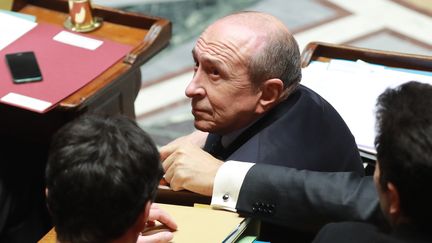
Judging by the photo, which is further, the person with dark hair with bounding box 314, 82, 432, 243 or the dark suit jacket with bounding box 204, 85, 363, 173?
the dark suit jacket with bounding box 204, 85, 363, 173

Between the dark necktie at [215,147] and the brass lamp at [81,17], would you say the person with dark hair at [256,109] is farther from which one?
the brass lamp at [81,17]

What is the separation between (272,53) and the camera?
1.99 meters

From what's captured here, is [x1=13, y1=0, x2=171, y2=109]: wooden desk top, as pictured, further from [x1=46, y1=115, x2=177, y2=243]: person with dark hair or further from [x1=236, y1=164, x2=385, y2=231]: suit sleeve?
[x1=46, y1=115, x2=177, y2=243]: person with dark hair

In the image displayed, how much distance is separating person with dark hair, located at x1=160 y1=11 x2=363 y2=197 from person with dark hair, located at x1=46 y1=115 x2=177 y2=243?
536 mm

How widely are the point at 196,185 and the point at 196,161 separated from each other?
0.07 m

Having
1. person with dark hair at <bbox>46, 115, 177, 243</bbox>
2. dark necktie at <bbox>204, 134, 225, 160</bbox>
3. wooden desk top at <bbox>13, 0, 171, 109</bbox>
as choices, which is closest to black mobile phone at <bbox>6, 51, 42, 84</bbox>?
wooden desk top at <bbox>13, 0, 171, 109</bbox>

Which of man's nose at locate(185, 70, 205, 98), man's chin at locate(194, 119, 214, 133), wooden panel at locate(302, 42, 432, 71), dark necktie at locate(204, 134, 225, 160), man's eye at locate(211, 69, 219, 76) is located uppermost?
man's eye at locate(211, 69, 219, 76)

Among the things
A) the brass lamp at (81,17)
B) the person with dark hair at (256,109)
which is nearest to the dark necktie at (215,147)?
the person with dark hair at (256,109)

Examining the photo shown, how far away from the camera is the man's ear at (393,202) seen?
138cm

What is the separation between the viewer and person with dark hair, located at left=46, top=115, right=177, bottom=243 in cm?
134

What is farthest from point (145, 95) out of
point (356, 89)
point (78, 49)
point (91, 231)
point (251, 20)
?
point (91, 231)

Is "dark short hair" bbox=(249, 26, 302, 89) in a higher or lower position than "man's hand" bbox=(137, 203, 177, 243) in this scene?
higher

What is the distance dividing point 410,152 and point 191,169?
2.40 ft

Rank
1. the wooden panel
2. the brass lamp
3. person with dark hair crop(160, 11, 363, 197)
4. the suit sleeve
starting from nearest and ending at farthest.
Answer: the suit sleeve → person with dark hair crop(160, 11, 363, 197) → the wooden panel → the brass lamp
